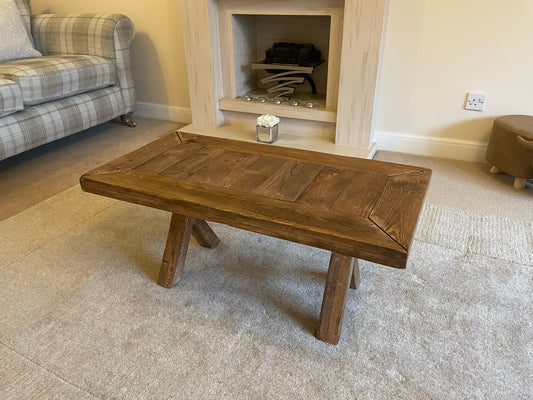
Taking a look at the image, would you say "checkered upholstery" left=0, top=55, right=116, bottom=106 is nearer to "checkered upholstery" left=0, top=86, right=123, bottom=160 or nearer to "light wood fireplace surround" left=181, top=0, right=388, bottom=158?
"checkered upholstery" left=0, top=86, right=123, bottom=160

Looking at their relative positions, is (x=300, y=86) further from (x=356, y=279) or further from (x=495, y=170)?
(x=356, y=279)

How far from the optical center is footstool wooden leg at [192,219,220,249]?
5.02 ft

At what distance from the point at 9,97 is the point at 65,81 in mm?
362

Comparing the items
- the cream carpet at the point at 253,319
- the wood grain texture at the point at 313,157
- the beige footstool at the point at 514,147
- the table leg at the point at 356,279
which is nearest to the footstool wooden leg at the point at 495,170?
the beige footstool at the point at 514,147

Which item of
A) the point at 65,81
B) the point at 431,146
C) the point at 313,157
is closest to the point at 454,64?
the point at 431,146

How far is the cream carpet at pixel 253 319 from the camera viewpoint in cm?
105

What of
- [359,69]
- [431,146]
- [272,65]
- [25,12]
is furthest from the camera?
[25,12]

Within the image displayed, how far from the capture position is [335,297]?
3.72 ft

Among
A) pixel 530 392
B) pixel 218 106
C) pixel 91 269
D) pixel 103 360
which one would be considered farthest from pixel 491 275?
pixel 218 106

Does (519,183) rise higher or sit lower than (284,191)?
lower

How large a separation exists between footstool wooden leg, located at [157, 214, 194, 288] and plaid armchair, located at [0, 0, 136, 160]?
1.26 meters

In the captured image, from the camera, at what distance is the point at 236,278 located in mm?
1436

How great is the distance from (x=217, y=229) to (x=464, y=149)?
1527 mm

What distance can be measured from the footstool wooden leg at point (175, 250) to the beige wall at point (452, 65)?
59.8 inches
